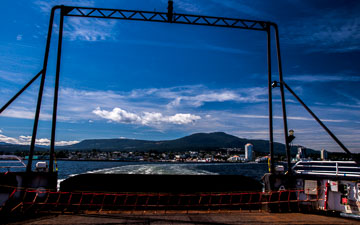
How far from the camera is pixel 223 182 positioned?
637 inches

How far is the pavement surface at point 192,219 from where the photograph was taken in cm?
1062

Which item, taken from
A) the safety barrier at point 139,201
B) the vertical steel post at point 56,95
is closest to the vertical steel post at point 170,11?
the vertical steel post at point 56,95

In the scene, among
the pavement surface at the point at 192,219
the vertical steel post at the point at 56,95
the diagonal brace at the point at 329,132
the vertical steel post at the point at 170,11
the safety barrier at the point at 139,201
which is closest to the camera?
the pavement surface at the point at 192,219

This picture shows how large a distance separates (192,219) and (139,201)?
4370 mm

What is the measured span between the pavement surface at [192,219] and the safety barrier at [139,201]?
0.83 m

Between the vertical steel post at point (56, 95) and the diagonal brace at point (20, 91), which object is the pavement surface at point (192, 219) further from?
the diagonal brace at point (20, 91)

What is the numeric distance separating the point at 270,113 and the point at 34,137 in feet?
40.8

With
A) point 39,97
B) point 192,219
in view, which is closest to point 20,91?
point 39,97

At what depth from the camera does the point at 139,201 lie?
47.7 feet

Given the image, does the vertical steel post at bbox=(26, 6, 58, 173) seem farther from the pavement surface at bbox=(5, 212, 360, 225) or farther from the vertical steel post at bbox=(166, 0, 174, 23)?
the vertical steel post at bbox=(166, 0, 174, 23)

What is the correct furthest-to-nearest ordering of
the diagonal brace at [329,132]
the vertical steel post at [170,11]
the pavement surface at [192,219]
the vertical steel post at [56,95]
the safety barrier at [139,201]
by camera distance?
the vertical steel post at [170,11] < the vertical steel post at [56,95] < the safety barrier at [139,201] < the diagonal brace at [329,132] < the pavement surface at [192,219]

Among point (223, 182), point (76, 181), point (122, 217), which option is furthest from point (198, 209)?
point (76, 181)

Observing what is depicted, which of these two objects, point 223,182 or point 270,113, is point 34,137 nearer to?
point 223,182

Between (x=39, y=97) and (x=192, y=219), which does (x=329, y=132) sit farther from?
(x=39, y=97)
